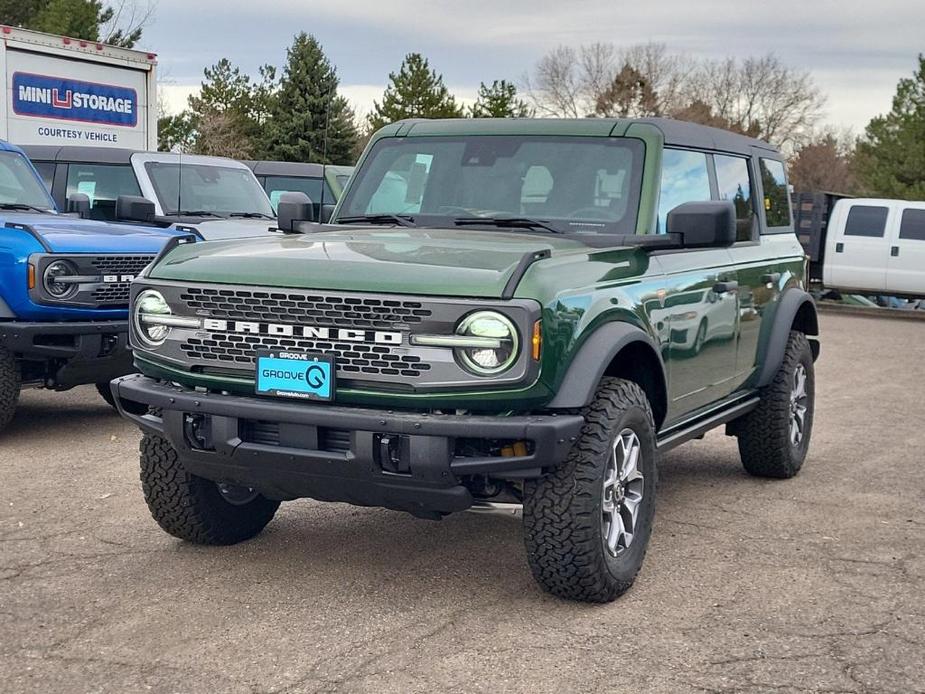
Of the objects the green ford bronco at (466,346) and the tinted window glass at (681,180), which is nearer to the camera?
the green ford bronco at (466,346)

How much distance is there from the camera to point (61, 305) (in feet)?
25.4

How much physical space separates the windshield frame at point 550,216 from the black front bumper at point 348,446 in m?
1.37

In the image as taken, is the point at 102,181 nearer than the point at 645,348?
No

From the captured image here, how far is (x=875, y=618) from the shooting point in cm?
464

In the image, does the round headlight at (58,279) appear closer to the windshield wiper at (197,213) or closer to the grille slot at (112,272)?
the grille slot at (112,272)

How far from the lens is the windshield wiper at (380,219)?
18.9ft

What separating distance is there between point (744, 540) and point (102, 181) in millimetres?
7996

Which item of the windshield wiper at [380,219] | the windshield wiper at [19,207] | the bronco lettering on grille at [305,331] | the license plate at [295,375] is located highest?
the windshield wiper at [380,219]

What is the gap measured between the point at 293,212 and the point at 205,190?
625 cm

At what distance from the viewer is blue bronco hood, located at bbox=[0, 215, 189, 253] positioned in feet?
25.8

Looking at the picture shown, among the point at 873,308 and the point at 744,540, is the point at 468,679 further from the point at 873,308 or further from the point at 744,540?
the point at 873,308

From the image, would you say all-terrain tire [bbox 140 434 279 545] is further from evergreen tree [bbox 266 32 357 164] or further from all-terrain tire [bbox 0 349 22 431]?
evergreen tree [bbox 266 32 357 164]

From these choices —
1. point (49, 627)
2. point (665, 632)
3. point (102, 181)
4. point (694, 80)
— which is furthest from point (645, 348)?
point (694, 80)

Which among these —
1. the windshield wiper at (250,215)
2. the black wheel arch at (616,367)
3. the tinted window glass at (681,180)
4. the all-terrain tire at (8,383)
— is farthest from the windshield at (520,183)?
the windshield wiper at (250,215)
